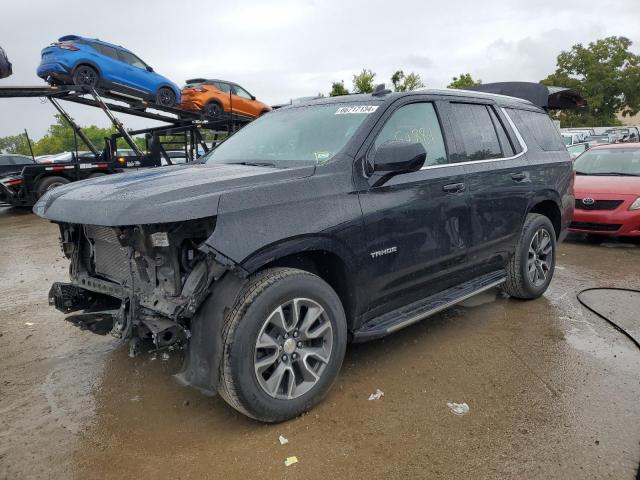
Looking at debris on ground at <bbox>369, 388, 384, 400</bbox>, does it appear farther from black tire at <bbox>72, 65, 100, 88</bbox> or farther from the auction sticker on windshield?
black tire at <bbox>72, 65, 100, 88</bbox>

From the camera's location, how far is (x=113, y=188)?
109 inches

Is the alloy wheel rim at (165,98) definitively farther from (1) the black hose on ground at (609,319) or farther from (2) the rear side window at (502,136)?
(1) the black hose on ground at (609,319)

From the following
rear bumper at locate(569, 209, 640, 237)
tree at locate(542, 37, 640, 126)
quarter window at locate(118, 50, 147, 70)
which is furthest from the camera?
tree at locate(542, 37, 640, 126)

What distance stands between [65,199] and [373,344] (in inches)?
96.3

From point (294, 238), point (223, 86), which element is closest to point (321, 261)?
point (294, 238)

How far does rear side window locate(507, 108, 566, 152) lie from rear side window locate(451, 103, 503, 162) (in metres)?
0.50

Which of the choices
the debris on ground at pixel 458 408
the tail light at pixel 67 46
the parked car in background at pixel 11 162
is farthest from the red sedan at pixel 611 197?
the parked car in background at pixel 11 162

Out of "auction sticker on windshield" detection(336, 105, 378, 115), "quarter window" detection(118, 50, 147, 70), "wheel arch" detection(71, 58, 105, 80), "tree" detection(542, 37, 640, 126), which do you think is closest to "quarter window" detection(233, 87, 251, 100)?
"quarter window" detection(118, 50, 147, 70)

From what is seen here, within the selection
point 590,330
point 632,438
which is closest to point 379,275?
point 632,438

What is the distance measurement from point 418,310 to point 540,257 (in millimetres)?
2083

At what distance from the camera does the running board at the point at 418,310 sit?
122 inches

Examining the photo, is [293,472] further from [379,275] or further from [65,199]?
[65,199]

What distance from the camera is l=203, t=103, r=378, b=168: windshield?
3256mm

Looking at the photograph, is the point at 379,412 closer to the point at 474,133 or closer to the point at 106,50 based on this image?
the point at 474,133
